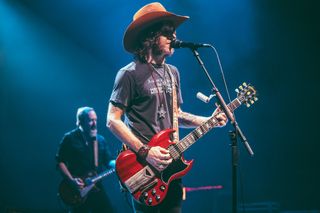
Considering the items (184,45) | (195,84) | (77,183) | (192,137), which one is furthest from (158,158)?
(195,84)

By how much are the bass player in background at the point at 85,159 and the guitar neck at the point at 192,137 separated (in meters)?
3.13

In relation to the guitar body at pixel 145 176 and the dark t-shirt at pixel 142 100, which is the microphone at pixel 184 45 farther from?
Answer: the guitar body at pixel 145 176

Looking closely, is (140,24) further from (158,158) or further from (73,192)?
(73,192)

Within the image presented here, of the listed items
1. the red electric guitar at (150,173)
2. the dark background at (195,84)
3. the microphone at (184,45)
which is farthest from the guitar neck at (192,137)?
the dark background at (195,84)

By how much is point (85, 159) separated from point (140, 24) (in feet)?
10.7

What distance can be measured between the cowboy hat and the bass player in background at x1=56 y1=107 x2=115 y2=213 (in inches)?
119

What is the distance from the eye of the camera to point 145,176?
3070 millimetres

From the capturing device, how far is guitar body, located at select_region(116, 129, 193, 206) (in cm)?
304

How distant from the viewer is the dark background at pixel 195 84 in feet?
23.8

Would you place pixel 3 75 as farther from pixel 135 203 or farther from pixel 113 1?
pixel 135 203

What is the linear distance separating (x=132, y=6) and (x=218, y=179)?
3.65m

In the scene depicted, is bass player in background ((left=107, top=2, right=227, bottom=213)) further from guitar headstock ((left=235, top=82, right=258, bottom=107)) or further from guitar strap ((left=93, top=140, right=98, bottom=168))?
guitar strap ((left=93, top=140, right=98, bottom=168))

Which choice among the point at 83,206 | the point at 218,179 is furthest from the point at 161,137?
the point at 218,179

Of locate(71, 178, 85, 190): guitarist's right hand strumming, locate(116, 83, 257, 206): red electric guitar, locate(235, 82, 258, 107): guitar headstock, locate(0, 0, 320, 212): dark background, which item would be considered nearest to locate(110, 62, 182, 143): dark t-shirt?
locate(116, 83, 257, 206): red electric guitar
